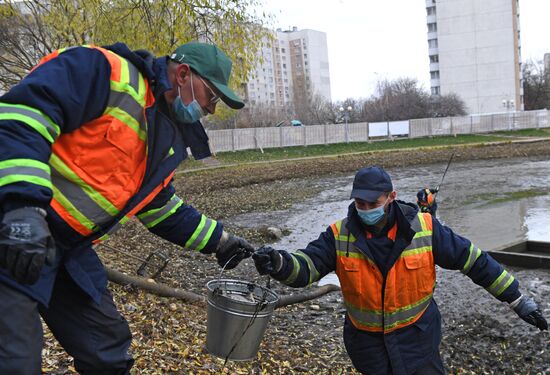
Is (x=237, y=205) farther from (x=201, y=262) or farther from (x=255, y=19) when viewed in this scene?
(x=201, y=262)

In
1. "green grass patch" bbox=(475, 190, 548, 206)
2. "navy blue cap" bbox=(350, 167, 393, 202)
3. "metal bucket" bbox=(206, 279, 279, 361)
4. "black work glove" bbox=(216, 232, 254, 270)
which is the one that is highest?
"navy blue cap" bbox=(350, 167, 393, 202)

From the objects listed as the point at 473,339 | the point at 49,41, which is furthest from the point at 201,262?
the point at 49,41

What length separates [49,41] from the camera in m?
23.2

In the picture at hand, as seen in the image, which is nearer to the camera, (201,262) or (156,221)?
(156,221)

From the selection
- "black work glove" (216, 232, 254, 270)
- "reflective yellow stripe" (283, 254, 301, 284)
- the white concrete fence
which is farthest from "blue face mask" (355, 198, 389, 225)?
the white concrete fence

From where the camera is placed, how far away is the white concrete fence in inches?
1626

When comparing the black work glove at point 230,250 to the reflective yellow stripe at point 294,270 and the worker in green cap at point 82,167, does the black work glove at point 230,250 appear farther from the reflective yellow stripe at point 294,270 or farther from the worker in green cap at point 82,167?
the worker in green cap at point 82,167

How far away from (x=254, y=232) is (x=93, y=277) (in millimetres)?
8390

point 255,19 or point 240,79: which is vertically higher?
point 255,19

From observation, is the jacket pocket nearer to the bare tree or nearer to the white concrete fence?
the bare tree

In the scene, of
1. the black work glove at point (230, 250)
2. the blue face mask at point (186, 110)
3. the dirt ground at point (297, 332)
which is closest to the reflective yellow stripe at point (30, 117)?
the blue face mask at point (186, 110)

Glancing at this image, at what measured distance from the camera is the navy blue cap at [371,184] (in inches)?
130

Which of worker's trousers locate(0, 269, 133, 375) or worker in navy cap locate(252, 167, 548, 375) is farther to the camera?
worker in navy cap locate(252, 167, 548, 375)

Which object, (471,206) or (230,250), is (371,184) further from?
(471,206)
